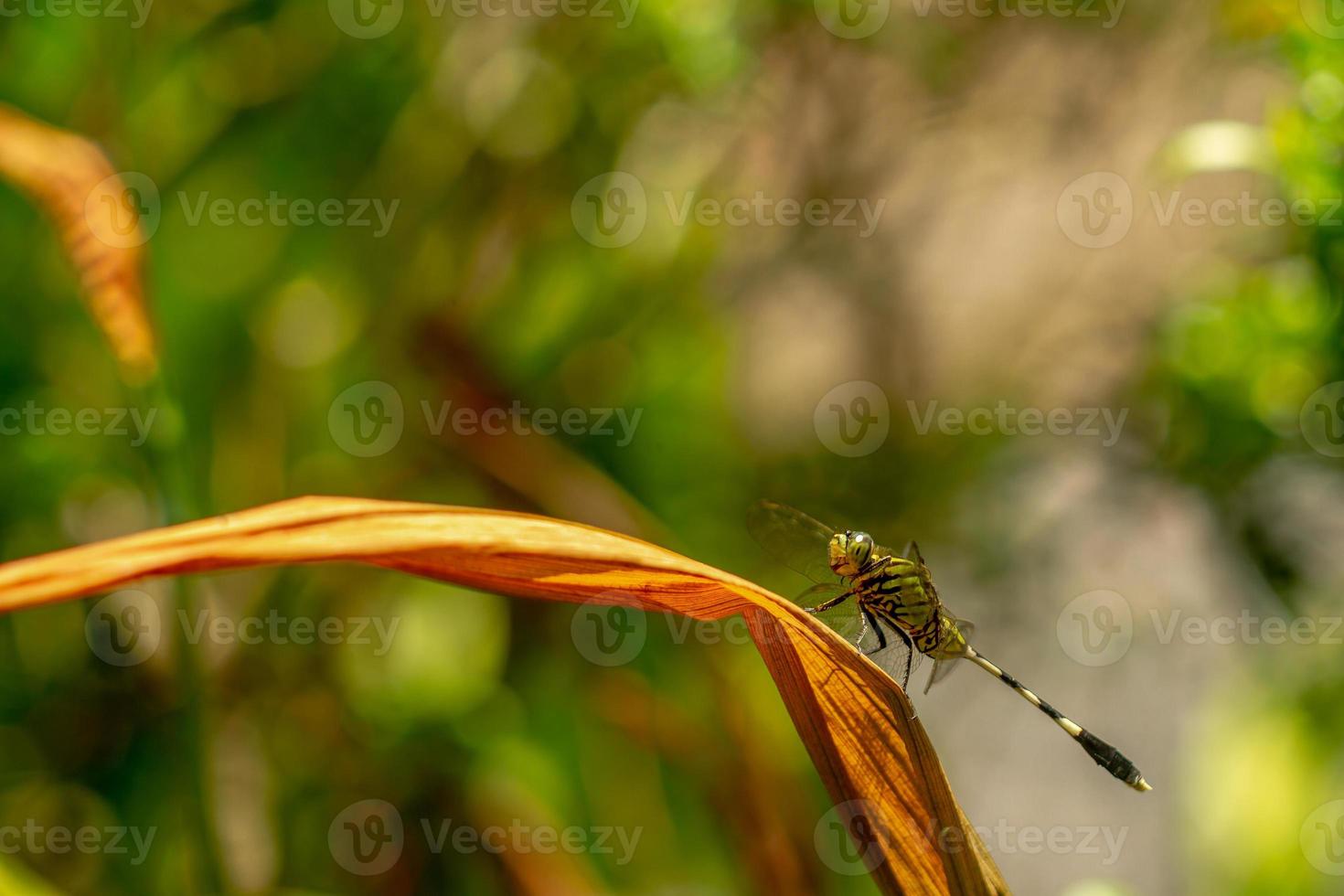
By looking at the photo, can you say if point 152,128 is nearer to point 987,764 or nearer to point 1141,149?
point 987,764

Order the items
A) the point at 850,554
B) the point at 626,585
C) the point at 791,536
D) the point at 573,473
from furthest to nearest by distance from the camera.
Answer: the point at 573,473 < the point at 791,536 < the point at 850,554 < the point at 626,585

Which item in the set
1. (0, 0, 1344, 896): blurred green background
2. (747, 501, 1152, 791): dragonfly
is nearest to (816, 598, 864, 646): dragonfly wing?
(747, 501, 1152, 791): dragonfly

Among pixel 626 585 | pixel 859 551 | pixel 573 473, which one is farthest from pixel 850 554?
pixel 573 473

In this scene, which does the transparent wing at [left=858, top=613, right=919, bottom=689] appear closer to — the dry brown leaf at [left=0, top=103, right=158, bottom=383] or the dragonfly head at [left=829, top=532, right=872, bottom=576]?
the dragonfly head at [left=829, top=532, right=872, bottom=576]

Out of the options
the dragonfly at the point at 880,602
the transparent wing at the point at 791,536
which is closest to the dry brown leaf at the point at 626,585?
the dragonfly at the point at 880,602

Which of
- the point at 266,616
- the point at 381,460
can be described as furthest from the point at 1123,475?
the point at 266,616

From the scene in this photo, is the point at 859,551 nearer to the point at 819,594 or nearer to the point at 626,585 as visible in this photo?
the point at 819,594

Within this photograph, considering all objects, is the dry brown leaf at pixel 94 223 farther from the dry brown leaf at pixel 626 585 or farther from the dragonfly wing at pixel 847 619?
the dragonfly wing at pixel 847 619
